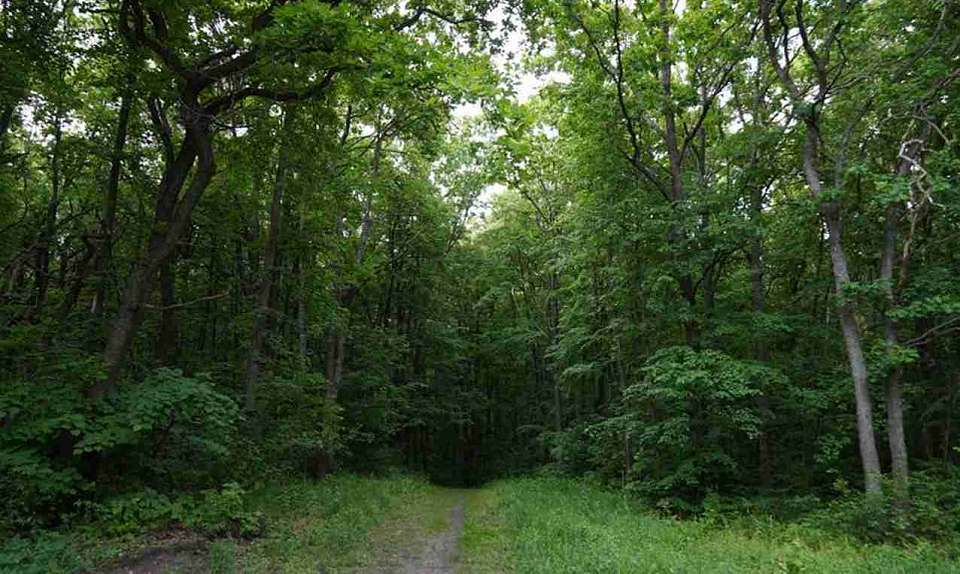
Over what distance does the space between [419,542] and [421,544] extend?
0.20 meters

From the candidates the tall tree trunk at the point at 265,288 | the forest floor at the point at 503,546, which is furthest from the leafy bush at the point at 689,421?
the tall tree trunk at the point at 265,288

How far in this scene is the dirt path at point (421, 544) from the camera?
7.48 meters

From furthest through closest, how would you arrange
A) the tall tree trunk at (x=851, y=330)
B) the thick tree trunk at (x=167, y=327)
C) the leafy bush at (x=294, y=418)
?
the leafy bush at (x=294, y=418) → the thick tree trunk at (x=167, y=327) → the tall tree trunk at (x=851, y=330)

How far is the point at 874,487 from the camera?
31.9 feet

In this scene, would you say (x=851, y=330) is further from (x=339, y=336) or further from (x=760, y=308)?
(x=339, y=336)

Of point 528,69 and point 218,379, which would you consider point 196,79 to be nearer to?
point 218,379

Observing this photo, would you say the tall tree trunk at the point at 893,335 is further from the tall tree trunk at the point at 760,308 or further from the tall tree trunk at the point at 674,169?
the tall tree trunk at the point at 674,169

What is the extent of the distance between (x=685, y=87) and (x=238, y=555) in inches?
Answer: 522

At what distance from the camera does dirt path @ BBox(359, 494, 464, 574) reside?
7477mm

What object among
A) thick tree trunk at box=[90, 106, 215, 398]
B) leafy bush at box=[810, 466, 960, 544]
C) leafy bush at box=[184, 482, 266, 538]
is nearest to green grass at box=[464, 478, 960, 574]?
leafy bush at box=[810, 466, 960, 544]

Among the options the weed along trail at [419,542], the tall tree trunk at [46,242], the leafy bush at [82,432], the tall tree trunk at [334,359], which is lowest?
the weed along trail at [419,542]

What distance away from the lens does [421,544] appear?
9.27m

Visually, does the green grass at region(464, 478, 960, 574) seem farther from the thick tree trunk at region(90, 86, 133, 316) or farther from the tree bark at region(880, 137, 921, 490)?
the thick tree trunk at region(90, 86, 133, 316)

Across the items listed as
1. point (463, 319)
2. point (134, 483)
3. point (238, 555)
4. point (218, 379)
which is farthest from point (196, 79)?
point (463, 319)
